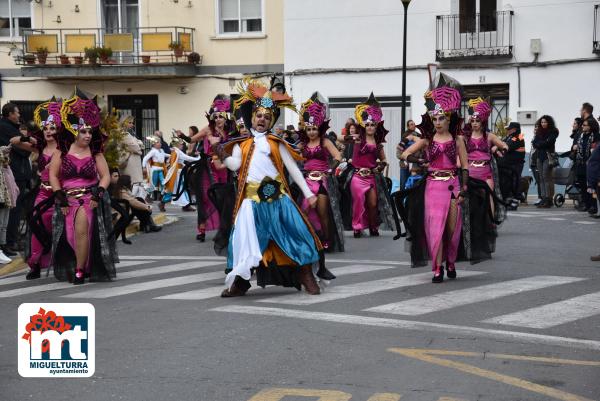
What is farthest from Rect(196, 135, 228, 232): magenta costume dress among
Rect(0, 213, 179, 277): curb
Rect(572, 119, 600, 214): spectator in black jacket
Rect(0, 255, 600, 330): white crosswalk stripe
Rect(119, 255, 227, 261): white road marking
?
Rect(572, 119, 600, 214): spectator in black jacket

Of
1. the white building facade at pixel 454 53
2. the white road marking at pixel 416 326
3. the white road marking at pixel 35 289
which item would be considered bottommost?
the white road marking at pixel 35 289

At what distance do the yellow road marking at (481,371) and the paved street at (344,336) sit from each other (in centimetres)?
1

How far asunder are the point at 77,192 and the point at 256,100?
2665 mm

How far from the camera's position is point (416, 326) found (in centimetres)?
941

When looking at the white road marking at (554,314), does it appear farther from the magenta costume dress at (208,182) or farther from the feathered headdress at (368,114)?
the magenta costume dress at (208,182)

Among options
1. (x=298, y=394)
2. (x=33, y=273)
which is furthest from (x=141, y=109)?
(x=298, y=394)

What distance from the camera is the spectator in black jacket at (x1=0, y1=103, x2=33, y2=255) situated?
16141 mm

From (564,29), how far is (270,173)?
72.9ft

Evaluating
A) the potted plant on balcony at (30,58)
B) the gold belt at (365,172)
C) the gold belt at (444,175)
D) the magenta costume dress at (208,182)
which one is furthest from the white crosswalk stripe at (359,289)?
the potted plant on balcony at (30,58)

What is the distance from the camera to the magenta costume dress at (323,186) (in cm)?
1598

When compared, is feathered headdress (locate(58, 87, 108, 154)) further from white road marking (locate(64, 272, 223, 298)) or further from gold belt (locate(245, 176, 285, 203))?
gold belt (locate(245, 176, 285, 203))

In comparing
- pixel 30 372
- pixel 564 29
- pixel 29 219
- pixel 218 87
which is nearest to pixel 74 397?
pixel 30 372

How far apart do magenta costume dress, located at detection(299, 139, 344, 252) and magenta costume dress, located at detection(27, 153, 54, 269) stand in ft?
12.3

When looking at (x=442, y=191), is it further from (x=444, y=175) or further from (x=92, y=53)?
(x=92, y=53)
